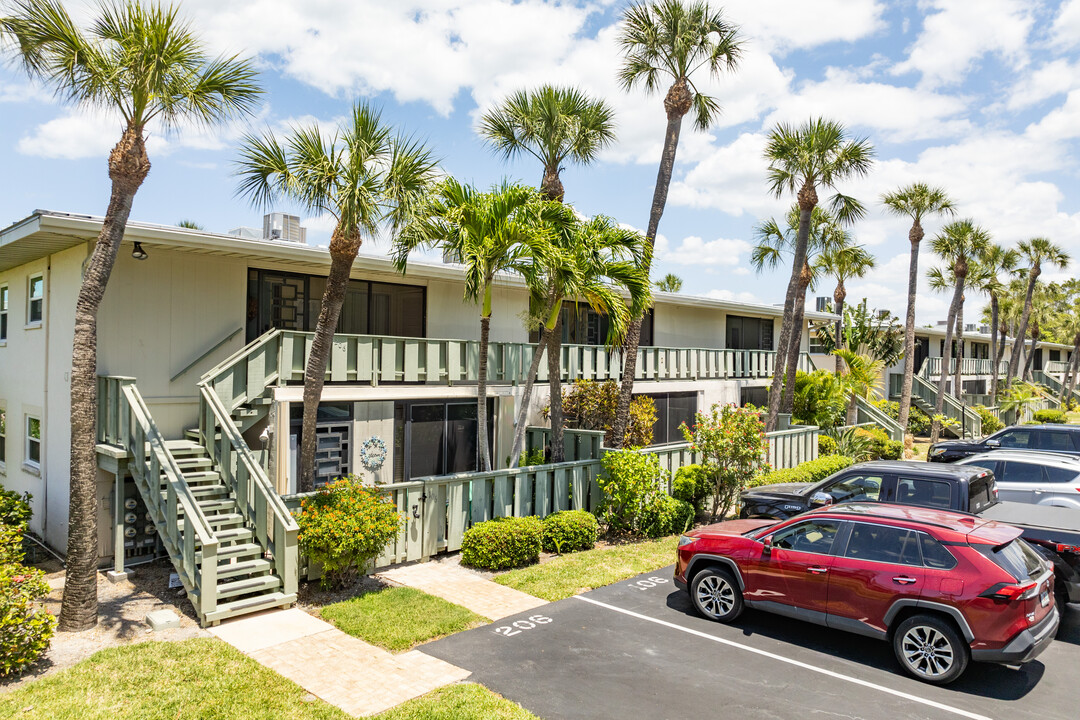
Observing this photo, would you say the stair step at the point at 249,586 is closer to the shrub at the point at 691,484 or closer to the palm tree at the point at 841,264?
the shrub at the point at 691,484

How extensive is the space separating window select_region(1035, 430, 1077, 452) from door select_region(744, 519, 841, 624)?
1287 centimetres

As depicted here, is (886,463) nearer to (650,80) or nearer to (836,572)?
(836,572)

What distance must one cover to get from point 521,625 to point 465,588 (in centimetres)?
179

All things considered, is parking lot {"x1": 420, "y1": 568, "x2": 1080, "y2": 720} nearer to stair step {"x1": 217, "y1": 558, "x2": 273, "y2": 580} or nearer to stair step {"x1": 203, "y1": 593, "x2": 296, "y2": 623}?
stair step {"x1": 203, "y1": 593, "x2": 296, "y2": 623}

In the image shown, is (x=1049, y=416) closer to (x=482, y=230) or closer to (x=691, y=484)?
(x=691, y=484)

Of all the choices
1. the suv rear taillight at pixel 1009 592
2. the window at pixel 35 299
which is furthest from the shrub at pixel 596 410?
the window at pixel 35 299

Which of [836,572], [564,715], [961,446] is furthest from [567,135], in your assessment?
[961,446]

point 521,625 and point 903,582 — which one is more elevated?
point 903,582

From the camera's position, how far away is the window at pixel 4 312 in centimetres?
1614

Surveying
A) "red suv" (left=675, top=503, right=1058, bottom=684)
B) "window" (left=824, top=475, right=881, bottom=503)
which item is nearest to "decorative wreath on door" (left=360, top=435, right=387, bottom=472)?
"red suv" (left=675, top=503, right=1058, bottom=684)

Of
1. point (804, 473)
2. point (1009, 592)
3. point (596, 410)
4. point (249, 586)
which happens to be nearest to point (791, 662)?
point (1009, 592)

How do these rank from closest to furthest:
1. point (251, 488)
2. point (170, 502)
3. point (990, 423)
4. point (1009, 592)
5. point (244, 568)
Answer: point (1009, 592) < point (244, 568) < point (170, 502) < point (251, 488) < point (990, 423)

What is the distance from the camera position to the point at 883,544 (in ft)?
26.2

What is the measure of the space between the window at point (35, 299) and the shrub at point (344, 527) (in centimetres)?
822
